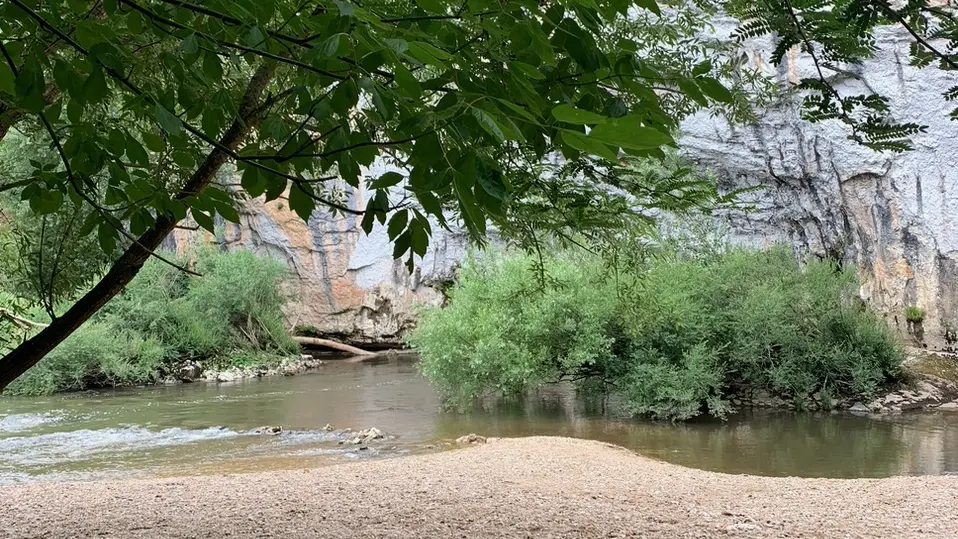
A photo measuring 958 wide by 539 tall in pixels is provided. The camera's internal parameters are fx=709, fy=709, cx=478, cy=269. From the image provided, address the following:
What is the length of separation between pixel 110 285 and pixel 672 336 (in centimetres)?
1115

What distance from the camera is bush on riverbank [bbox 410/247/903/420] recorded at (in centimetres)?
1235

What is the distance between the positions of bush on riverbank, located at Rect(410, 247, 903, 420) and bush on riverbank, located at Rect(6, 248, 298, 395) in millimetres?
8793

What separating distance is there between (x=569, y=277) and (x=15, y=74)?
12321mm

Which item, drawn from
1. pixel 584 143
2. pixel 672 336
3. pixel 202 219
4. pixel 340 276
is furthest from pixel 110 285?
pixel 340 276

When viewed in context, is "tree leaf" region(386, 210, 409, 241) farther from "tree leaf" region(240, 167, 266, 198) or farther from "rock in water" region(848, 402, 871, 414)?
"rock in water" region(848, 402, 871, 414)

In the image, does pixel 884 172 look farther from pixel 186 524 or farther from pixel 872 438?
pixel 186 524

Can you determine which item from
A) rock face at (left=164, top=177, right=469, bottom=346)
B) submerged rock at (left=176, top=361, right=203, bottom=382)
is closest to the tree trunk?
submerged rock at (left=176, top=361, right=203, bottom=382)

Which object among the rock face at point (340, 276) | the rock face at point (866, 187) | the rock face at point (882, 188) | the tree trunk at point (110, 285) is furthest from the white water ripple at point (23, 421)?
the rock face at point (882, 188)

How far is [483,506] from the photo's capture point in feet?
15.2

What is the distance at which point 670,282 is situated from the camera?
43.4 ft

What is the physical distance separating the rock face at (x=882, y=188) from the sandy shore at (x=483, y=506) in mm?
12494

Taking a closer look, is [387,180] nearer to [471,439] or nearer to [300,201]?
[300,201]

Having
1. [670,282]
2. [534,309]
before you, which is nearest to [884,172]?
[670,282]

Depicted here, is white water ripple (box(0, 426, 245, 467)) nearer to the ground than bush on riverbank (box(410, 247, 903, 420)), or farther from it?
nearer to the ground
